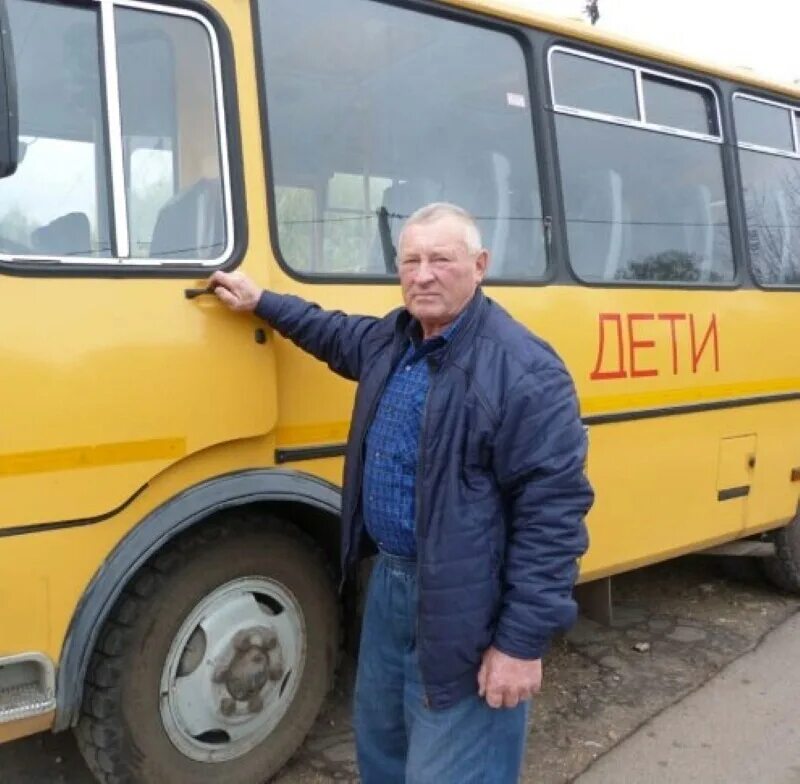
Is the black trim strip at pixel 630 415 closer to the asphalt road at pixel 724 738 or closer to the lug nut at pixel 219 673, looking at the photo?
the lug nut at pixel 219 673

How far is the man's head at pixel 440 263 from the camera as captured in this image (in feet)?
6.69

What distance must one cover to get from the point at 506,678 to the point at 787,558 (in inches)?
140

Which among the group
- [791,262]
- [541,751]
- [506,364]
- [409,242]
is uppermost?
[791,262]

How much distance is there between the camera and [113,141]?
255cm

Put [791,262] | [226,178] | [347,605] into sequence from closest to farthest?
[226,178]
[347,605]
[791,262]

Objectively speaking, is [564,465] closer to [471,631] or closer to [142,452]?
[471,631]

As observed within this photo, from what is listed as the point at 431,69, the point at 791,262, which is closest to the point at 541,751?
the point at 431,69

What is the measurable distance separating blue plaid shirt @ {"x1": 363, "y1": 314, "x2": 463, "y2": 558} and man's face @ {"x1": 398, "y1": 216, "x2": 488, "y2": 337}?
49mm

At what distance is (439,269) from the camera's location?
6.70 ft

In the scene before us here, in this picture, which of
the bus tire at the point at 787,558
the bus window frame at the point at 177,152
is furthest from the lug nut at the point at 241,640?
the bus tire at the point at 787,558

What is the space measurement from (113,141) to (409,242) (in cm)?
100

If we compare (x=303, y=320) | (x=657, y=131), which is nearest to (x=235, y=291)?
(x=303, y=320)

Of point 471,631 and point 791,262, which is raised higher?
point 791,262

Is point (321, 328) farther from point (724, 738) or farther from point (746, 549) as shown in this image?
point (746, 549)
